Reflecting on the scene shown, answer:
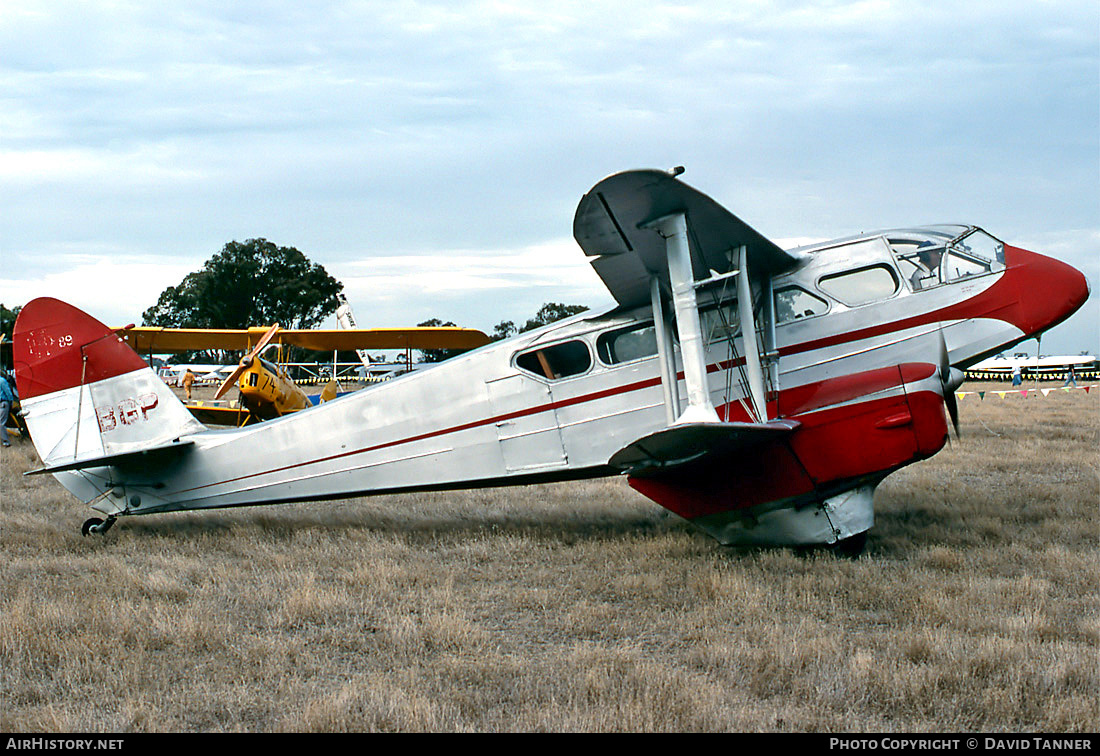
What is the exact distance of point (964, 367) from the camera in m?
6.62

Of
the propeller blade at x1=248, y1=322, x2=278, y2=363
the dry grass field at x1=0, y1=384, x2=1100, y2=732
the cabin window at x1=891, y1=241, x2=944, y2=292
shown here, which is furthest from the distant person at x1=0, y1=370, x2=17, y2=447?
the cabin window at x1=891, y1=241, x2=944, y2=292

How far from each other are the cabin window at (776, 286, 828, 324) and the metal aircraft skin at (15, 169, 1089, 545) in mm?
16

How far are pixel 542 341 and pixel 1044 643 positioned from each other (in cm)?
438

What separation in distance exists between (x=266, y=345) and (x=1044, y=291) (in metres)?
16.1

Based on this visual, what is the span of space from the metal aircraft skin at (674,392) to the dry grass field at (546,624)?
1.86 ft

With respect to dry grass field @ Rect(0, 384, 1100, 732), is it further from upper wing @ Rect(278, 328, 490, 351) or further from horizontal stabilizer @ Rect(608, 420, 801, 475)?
upper wing @ Rect(278, 328, 490, 351)

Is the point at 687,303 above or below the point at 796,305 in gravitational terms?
above

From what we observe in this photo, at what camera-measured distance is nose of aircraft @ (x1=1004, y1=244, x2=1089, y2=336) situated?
662 centimetres

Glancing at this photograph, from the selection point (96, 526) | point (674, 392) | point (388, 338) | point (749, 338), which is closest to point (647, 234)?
point (749, 338)

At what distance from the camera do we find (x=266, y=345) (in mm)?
18766

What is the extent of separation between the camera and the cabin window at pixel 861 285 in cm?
673

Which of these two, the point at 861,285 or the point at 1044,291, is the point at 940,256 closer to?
the point at 861,285

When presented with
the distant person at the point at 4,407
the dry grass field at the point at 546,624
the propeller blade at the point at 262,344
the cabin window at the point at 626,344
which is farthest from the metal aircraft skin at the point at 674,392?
the distant person at the point at 4,407

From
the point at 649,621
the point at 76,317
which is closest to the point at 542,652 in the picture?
the point at 649,621
